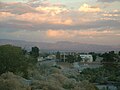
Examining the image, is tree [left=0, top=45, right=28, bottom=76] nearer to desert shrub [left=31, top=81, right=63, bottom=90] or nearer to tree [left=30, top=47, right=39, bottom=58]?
desert shrub [left=31, top=81, right=63, bottom=90]

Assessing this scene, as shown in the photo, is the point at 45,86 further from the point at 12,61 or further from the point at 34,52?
the point at 34,52

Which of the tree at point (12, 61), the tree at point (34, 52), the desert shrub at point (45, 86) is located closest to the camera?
the desert shrub at point (45, 86)

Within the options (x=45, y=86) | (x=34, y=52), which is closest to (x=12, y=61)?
(x=45, y=86)

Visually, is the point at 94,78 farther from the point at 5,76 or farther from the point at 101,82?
the point at 5,76

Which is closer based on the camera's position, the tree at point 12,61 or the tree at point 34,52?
the tree at point 12,61

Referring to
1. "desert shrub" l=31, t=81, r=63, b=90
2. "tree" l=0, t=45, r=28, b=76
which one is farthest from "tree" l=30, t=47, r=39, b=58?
"desert shrub" l=31, t=81, r=63, b=90

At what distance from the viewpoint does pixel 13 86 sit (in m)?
24.5

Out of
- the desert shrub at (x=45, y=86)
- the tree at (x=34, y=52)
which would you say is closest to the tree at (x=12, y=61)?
the desert shrub at (x=45, y=86)

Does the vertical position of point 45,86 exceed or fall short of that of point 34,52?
it exceeds it

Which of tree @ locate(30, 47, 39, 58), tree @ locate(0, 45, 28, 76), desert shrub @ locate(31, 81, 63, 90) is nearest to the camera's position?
desert shrub @ locate(31, 81, 63, 90)

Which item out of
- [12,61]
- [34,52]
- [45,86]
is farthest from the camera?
[34,52]

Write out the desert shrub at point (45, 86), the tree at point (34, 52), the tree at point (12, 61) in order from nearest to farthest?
the desert shrub at point (45, 86) → the tree at point (12, 61) → the tree at point (34, 52)

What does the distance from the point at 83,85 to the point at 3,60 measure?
593 inches

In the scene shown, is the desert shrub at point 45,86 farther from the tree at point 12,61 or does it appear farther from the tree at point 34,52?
the tree at point 34,52
